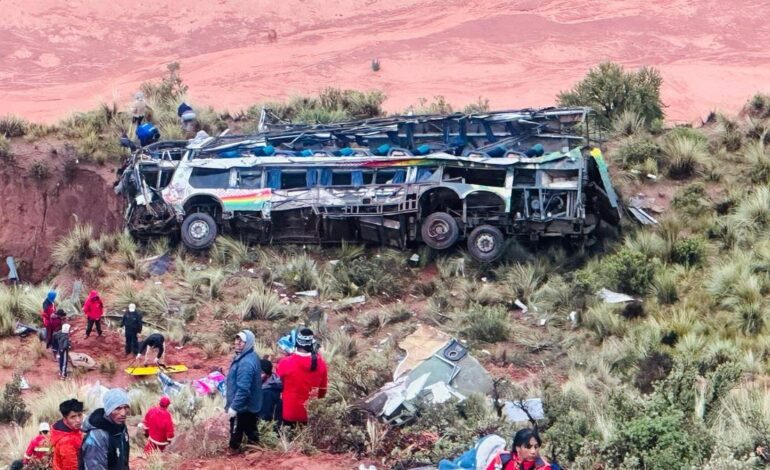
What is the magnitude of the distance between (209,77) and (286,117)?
10462 millimetres

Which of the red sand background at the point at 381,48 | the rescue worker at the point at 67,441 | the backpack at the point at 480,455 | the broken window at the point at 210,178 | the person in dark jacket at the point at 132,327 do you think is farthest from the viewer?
the red sand background at the point at 381,48

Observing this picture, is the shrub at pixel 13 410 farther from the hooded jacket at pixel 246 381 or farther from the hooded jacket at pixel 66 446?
the hooded jacket at pixel 66 446

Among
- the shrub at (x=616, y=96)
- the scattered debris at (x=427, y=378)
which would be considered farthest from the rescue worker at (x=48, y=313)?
the shrub at (x=616, y=96)

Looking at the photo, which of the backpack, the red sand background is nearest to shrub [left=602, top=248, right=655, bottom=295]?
the backpack

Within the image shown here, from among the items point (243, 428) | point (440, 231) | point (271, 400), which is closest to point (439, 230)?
point (440, 231)

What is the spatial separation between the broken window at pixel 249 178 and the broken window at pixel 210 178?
23cm

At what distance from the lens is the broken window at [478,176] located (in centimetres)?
2378

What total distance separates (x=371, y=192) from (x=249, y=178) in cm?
225

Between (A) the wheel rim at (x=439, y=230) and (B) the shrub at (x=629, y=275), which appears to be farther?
(A) the wheel rim at (x=439, y=230)

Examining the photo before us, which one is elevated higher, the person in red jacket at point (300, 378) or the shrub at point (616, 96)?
the shrub at point (616, 96)

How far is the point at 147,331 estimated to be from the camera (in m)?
21.9

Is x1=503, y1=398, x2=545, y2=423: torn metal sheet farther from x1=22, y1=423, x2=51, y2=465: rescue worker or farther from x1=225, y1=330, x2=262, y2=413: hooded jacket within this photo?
Result: x1=22, y1=423, x2=51, y2=465: rescue worker

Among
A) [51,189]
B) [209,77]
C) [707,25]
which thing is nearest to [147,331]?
[51,189]

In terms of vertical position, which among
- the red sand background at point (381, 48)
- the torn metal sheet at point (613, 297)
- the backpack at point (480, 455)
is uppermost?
the red sand background at point (381, 48)
